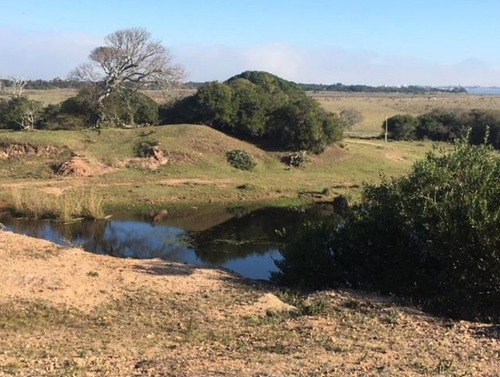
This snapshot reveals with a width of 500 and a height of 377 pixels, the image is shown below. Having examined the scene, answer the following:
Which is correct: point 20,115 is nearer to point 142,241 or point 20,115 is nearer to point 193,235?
point 142,241

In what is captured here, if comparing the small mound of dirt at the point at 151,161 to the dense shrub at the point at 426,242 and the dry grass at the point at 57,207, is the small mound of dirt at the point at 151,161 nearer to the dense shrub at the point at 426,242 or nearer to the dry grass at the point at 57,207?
the dry grass at the point at 57,207

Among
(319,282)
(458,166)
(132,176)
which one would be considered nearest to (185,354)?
(319,282)

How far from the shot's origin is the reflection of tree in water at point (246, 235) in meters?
23.2

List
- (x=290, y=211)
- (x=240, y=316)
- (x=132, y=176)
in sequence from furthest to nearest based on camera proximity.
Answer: (x=132, y=176) < (x=290, y=211) < (x=240, y=316)

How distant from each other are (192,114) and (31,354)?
36.3 m

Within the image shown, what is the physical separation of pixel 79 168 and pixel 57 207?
29.1 ft

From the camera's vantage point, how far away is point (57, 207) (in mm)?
27391

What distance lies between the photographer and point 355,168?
41500 mm

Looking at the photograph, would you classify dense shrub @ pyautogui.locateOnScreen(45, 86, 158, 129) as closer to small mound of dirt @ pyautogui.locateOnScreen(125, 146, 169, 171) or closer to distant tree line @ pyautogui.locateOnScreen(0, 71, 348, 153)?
distant tree line @ pyautogui.locateOnScreen(0, 71, 348, 153)

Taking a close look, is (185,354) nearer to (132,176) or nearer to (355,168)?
(132,176)

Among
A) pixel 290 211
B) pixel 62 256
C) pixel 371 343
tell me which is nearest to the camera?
pixel 371 343

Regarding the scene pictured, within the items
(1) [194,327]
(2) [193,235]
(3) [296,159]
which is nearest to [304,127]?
(3) [296,159]

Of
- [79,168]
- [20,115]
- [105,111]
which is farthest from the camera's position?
[105,111]

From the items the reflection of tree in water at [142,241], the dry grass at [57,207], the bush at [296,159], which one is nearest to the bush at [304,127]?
the bush at [296,159]
